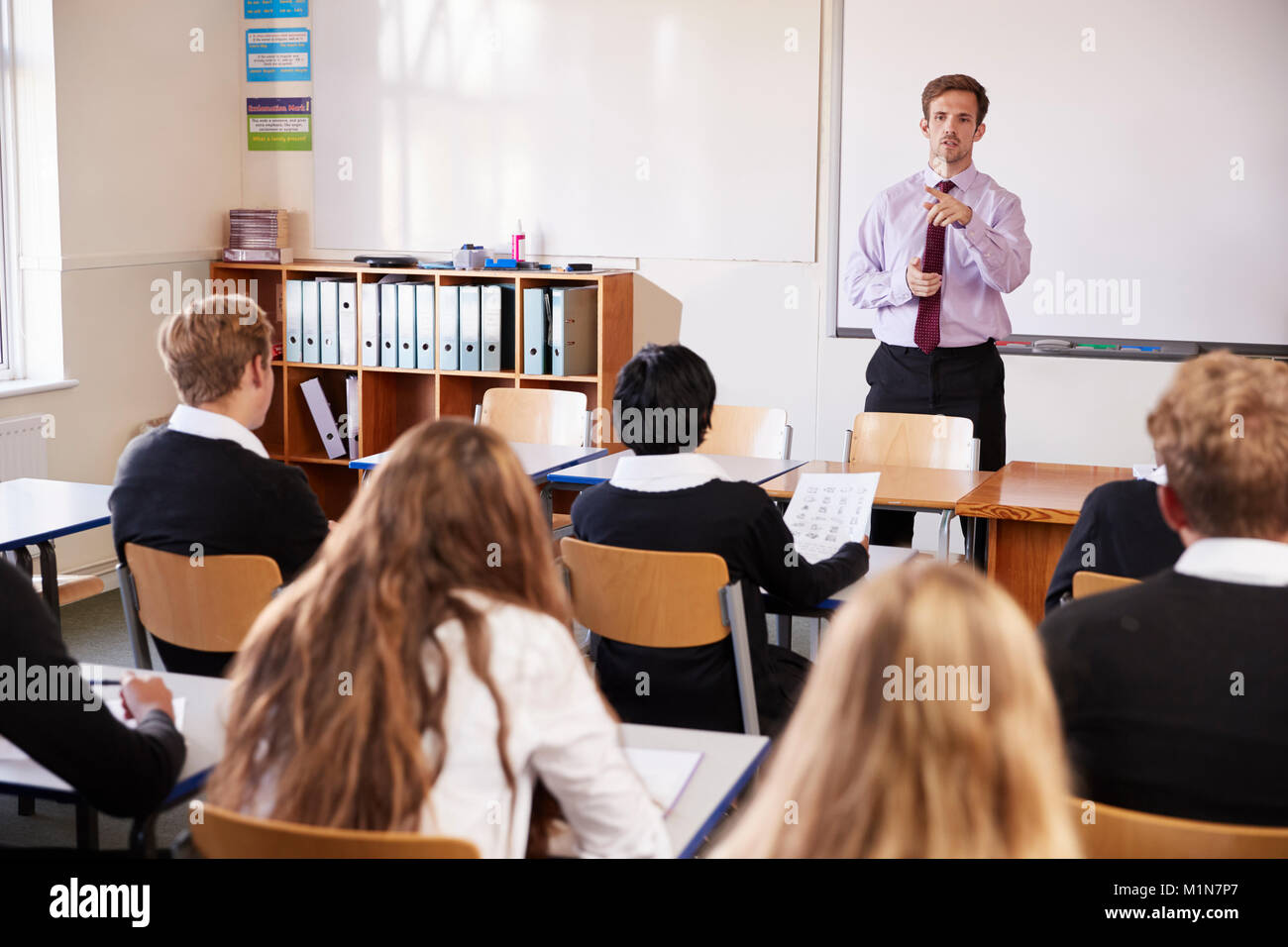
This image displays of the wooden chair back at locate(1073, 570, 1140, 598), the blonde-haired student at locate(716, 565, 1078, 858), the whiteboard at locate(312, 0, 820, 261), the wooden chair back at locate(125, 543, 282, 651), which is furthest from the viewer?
the whiteboard at locate(312, 0, 820, 261)

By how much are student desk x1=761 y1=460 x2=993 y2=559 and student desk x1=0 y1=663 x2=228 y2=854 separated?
1.70 m

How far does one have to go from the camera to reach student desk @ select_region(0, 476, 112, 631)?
315 cm

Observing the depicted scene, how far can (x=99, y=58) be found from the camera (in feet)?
17.8

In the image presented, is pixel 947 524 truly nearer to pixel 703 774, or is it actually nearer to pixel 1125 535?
pixel 1125 535

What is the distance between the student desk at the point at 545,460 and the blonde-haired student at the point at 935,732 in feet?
9.55

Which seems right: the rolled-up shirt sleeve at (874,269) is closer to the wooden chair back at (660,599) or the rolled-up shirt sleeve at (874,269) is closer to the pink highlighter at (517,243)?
the pink highlighter at (517,243)

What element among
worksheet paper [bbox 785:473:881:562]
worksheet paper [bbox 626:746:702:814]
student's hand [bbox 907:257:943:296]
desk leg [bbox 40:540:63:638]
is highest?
student's hand [bbox 907:257:943:296]

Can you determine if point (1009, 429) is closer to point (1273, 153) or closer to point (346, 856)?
point (1273, 153)

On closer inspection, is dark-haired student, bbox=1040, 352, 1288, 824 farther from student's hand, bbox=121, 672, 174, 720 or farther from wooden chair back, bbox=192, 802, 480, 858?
student's hand, bbox=121, 672, 174, 720

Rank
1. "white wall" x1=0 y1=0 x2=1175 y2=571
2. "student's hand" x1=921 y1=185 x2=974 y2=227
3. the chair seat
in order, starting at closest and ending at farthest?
the chair seat → "student's hand" x1=921 y1=185 x2=974 y2=227 → "white wall" x1=0 y1=0 x2=1175 y2=571

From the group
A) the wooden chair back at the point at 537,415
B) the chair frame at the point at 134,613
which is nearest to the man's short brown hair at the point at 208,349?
the chair frame at the point at 134,613

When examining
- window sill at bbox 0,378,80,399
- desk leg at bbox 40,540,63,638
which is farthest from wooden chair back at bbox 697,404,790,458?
window sill at bbox 0,378,80,399

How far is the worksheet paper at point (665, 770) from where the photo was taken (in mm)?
1677
